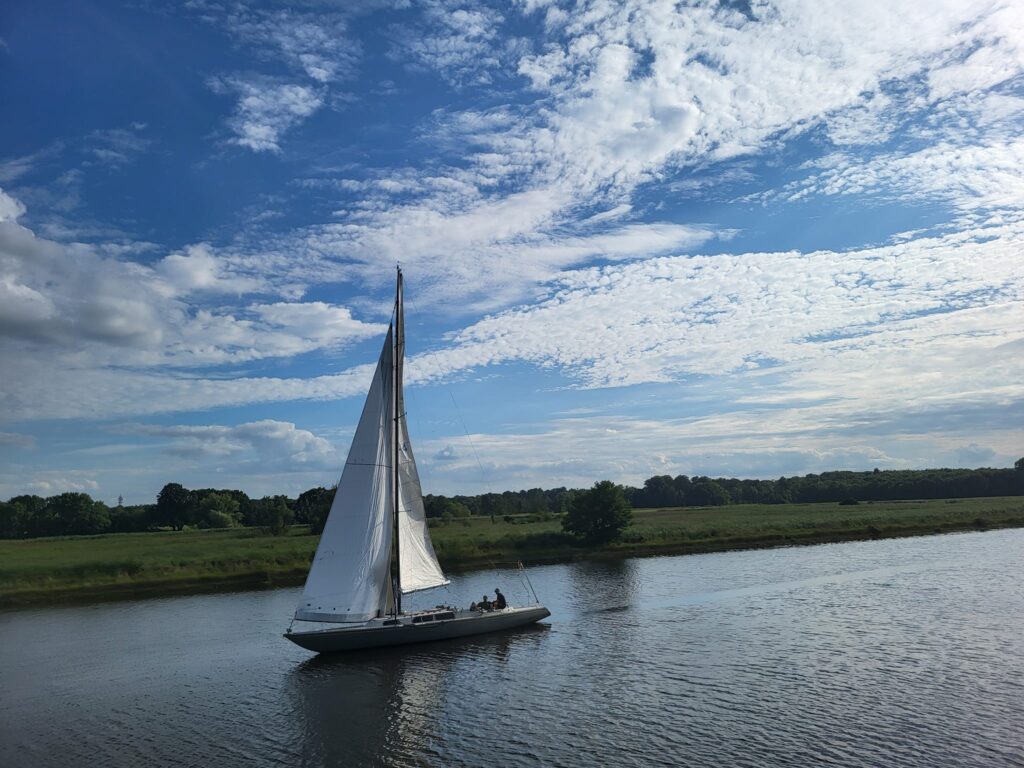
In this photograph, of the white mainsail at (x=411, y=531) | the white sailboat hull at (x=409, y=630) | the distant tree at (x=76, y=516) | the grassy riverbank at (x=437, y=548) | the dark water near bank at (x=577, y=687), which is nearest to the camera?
the dark water near bank at (x=577, y=687)

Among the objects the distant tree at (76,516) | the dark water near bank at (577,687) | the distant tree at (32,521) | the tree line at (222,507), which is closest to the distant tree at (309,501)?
the tree line at (222,507)

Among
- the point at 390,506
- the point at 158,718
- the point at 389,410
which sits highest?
the point at 389,410

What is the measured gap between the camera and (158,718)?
30.9 meters

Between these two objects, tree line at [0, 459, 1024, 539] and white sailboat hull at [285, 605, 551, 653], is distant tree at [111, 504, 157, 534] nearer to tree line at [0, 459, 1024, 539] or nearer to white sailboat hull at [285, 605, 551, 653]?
tree line at [0, 459, 1024, 539]

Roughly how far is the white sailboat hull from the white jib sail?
2.60 ft

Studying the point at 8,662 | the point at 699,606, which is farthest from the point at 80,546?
the point at 699,606

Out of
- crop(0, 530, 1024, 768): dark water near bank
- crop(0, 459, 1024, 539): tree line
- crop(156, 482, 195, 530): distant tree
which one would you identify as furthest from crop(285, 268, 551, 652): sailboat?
crop(156, 482, 195, 530): distant tree

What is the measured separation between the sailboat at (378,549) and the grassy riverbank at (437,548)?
37.3 meters

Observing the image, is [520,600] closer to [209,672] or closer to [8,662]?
[209,672]

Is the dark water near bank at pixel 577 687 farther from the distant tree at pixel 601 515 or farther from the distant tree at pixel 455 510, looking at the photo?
the distant tree at pixel 455 510

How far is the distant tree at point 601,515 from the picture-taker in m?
96.2

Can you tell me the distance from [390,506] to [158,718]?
51.2 ft

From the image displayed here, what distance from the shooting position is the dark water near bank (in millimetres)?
25359

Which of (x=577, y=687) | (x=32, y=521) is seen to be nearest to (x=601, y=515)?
(x=577, y=687)
